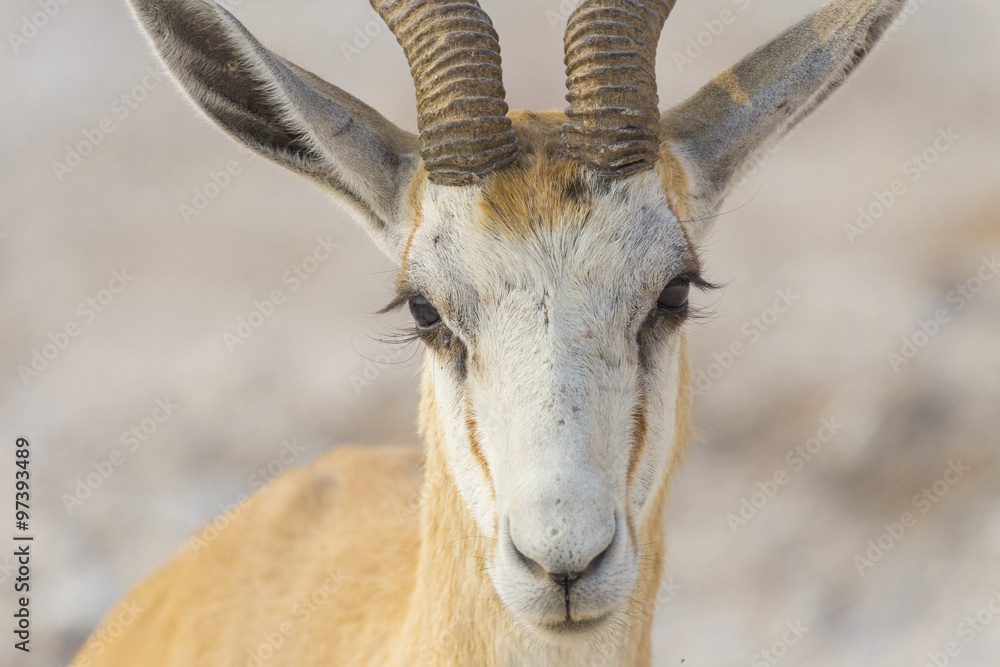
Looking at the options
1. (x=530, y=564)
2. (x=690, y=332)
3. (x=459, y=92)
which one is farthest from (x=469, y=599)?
(x=690, y=332)

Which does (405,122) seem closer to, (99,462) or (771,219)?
(771,219)

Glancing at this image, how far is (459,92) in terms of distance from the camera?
3307 millimetres

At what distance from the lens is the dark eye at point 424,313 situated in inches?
134

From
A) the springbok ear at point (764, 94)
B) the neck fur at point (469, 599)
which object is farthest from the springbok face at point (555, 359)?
the springbok ear at point (764, 94)

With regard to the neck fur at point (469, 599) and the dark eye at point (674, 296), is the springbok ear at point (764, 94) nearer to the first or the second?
the dark eye at point (674, 296)

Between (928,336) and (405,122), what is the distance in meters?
5.34

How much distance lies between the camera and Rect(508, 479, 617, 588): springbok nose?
8.80 ft

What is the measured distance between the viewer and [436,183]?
11.4ft

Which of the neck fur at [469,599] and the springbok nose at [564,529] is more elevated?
the springbok nose at [564,529]

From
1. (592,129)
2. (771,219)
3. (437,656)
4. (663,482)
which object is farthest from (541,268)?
(771,219)

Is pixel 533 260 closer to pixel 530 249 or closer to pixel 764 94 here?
pixel 530 249

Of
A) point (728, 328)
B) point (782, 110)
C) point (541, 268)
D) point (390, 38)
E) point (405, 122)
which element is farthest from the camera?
point (390, 38)

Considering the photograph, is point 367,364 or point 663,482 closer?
point 663,482

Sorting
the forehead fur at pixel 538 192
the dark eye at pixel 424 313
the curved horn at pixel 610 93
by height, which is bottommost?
the dark eye at pixel 424 313
